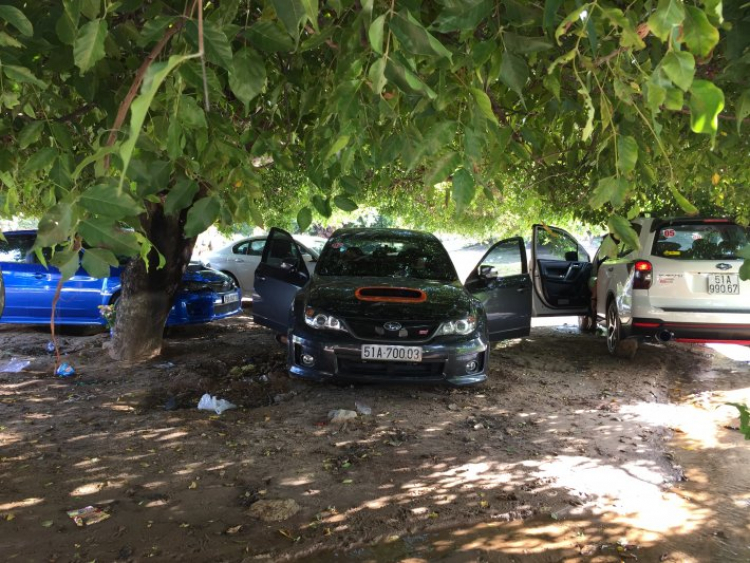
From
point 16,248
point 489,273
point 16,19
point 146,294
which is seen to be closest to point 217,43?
point 16,19

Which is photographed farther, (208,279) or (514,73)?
(208,279)

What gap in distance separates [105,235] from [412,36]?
92 centimetres

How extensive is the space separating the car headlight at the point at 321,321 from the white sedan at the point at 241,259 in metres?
8.09

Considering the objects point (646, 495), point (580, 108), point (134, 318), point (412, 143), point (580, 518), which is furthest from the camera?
point (134, 318)

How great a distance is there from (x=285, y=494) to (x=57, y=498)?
139 centimetres

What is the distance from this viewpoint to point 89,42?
1.59 meters

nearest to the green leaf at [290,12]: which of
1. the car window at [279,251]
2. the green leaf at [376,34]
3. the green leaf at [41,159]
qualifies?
the green leaf at [376,34]

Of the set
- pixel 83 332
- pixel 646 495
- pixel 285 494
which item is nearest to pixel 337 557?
pixel 285 494

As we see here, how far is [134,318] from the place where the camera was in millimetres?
7680

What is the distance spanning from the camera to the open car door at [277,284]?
706 centimetres

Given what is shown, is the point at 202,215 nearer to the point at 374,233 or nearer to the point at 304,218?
the point at 304,218

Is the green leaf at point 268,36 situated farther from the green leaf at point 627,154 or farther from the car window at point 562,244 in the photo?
the car window at point 562,244

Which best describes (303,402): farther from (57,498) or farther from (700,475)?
(700,475)

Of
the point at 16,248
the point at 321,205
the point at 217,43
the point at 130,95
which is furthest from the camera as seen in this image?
the point at 16,248
